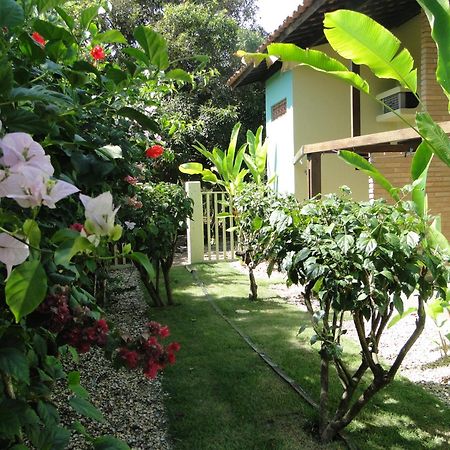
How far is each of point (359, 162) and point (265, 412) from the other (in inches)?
69.0

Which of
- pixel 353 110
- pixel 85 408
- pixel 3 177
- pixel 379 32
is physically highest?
pixel 353 110

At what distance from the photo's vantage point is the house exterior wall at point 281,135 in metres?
9.58

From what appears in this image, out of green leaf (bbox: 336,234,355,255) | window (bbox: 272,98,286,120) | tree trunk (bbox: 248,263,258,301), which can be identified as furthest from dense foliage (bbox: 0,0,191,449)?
window (bbox: 272,98,286,120)

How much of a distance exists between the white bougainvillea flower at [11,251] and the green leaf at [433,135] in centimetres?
233

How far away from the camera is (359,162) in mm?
3311

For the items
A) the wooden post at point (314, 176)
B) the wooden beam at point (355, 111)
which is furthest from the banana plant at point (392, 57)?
the wooden beam at point (355, 111)

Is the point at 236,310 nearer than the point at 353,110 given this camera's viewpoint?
Yes

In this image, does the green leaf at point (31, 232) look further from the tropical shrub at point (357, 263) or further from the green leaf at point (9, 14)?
the tropical shrub at point (357, 263)

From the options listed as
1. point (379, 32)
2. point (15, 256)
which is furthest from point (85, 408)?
point (379, 32)

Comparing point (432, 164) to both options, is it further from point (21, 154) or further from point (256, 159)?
point (21, 154)

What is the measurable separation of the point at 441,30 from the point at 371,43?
360mm

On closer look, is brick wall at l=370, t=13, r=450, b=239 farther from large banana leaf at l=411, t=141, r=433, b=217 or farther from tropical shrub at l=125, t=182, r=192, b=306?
large banana leaf at l=411, t=141, r=433, b=217

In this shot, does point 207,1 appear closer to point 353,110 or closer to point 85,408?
point 353,110

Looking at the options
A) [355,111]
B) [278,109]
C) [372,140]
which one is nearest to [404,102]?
[355,111]
